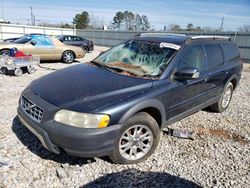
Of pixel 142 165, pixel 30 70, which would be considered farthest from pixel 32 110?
pixel 30 70

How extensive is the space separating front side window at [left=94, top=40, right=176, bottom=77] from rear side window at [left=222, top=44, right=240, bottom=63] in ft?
6.74

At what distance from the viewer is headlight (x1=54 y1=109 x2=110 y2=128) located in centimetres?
269

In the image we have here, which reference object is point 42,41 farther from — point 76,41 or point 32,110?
point 32,110

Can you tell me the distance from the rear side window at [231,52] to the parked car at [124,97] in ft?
1.84

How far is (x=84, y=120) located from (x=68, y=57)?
9.59 metres

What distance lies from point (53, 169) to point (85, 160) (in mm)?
442

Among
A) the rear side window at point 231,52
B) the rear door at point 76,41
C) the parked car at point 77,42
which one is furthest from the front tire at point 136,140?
the rear door at point 76,41

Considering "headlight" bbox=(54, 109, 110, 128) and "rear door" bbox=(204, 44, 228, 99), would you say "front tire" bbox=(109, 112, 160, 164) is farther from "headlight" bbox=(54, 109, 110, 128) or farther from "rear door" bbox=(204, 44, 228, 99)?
"rear door" bbox=(204, 44, 228, 99)

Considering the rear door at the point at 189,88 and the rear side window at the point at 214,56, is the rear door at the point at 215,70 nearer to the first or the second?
the rear side window at the point at 214,56

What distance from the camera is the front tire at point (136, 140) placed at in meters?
3.04

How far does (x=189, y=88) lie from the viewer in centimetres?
388

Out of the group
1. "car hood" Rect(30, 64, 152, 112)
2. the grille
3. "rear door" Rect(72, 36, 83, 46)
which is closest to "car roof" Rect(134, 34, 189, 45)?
"car hood" Rect(30, 64, 152, 112)

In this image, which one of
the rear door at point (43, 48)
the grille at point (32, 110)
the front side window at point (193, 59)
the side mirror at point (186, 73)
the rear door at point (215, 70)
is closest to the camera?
the grille at point (32, 110)

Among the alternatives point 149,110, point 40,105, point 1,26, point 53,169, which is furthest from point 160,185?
point 1,26
